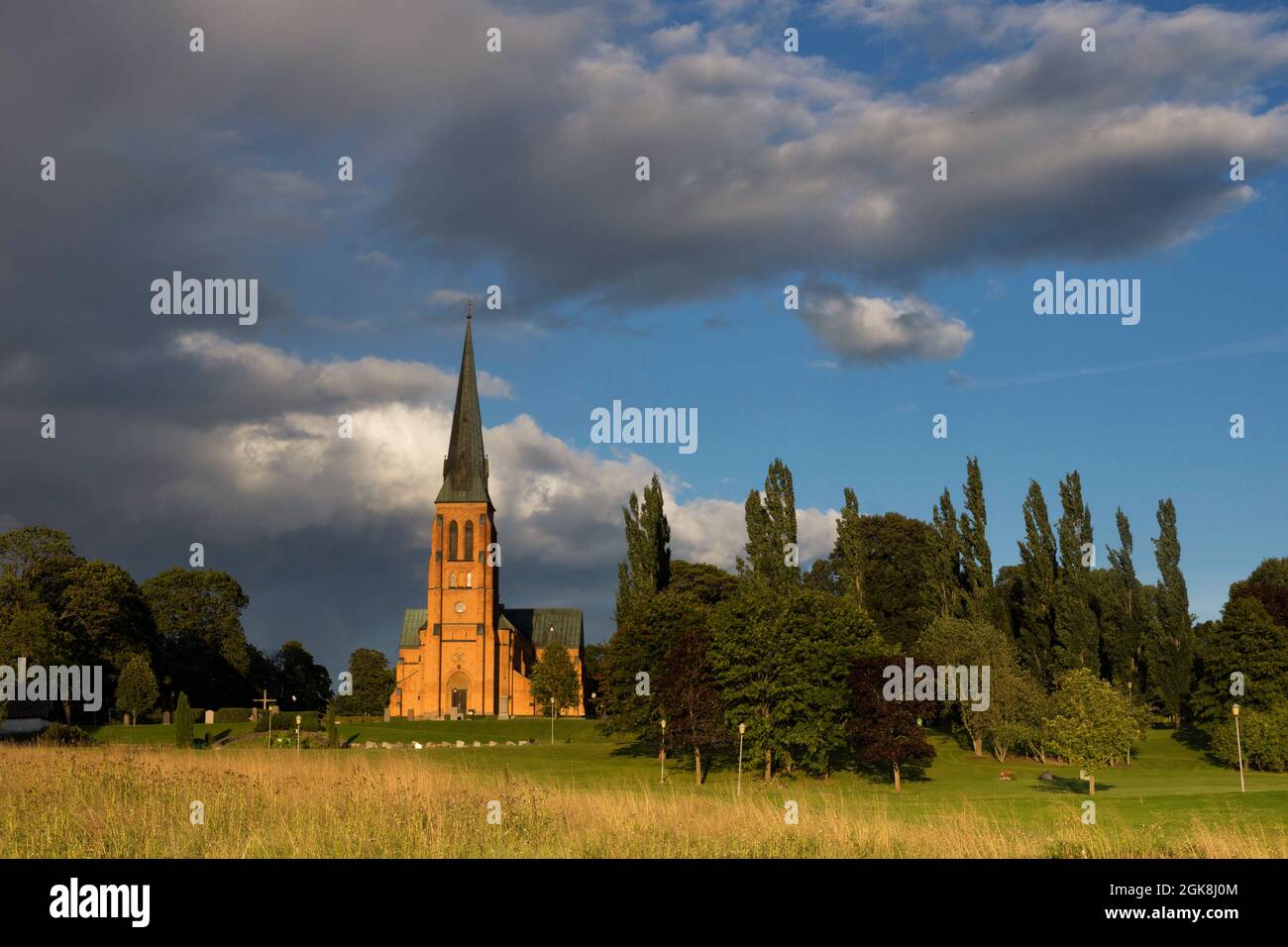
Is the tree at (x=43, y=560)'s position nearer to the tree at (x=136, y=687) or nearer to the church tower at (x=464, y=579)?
the tree at (x=136, y=687)

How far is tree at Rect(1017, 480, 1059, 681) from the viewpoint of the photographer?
8181 centimetres

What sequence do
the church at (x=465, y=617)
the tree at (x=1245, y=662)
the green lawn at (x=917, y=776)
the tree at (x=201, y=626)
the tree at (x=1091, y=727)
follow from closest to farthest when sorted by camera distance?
1. the green lawn at (x=917, y=776)
2. the tree at (x=1091, y=727)
3. the tree at (x=1245, y=662)
4. the tree at (x=201, y=626)
5. the church at (x=465, y=617)

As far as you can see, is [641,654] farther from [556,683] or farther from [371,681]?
[371,681]

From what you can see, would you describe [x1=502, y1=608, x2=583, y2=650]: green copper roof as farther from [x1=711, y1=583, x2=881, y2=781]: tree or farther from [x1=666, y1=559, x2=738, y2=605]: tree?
[x1=711, y1=583, x2=881, y2=781]: tree

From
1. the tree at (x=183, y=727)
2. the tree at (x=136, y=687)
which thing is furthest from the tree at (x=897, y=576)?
the tree at (x=136, y=687)

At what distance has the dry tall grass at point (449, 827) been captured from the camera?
14633 millimetres

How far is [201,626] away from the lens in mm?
105562

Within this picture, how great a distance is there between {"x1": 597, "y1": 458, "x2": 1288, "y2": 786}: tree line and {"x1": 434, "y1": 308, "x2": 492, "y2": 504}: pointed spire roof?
34.4 meters

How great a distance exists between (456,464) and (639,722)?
6017 cm

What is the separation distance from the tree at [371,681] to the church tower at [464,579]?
1087 inches

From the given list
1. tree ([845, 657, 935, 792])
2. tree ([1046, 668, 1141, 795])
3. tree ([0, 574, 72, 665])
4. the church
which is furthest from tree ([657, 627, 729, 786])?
the church

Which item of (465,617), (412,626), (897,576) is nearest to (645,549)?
(897,576)

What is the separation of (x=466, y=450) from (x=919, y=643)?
61.0 metres
